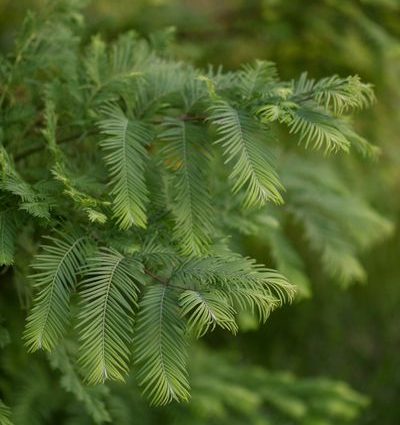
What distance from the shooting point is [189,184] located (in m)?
1.50

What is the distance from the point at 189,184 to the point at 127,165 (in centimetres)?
14

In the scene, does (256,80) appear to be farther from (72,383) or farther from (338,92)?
(72,383)

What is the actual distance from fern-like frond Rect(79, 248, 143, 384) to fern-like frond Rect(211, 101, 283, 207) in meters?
0.28

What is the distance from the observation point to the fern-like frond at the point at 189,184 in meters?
1.45

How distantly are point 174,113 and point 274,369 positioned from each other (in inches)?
104

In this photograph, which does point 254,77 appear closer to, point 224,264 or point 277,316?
point 224,264

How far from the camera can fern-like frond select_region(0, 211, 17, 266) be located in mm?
1388

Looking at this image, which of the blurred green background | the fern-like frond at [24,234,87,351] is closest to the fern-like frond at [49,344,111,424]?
the fern-like frond at [24,234,87,351]

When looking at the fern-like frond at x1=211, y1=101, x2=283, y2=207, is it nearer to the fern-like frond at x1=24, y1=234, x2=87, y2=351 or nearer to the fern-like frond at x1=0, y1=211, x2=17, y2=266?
the fern-like frond at x1=24, y1=234, x2=87, y2=351

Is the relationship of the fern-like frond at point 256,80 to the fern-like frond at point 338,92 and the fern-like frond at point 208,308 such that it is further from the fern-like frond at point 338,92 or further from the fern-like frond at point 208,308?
the fern-like frond at point 208,308

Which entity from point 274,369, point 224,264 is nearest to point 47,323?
point 224,264

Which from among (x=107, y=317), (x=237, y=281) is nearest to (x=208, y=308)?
(x=237, y=281)

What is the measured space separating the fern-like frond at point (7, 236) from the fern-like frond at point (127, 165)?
23 centimetres

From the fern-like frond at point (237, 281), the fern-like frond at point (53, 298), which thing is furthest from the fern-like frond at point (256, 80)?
the fern-like frond at point (53, 298)
